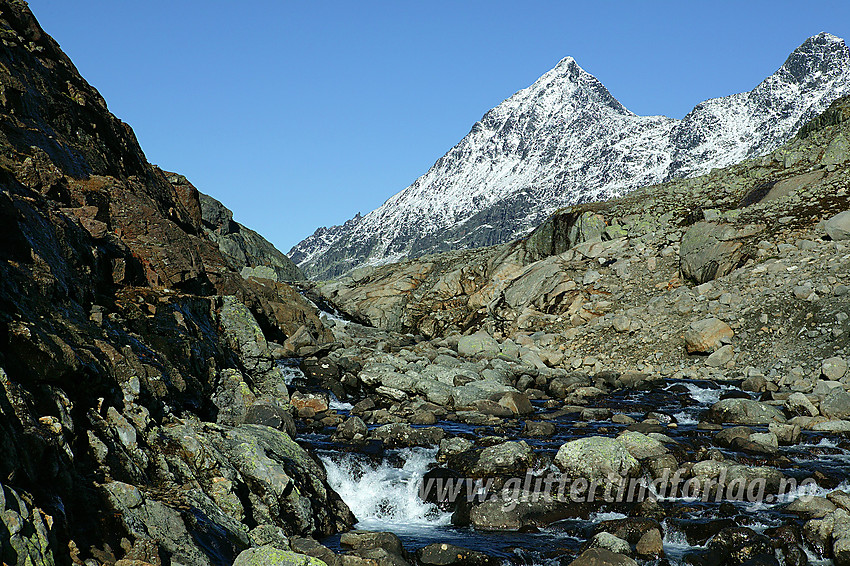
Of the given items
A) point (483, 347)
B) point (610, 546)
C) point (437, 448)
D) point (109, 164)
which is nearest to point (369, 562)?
point (610, 546)

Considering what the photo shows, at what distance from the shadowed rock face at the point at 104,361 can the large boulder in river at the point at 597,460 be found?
19.5 feet

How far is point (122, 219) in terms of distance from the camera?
20.5 metres

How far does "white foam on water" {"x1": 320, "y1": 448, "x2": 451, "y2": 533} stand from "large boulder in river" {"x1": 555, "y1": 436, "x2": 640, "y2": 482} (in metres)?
3.56

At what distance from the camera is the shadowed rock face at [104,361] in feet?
26.4

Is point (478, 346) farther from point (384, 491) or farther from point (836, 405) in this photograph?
point (384, 491)

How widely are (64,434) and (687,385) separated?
25.6 m

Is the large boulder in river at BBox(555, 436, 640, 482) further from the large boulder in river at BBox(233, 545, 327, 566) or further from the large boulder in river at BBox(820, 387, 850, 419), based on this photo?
the large boulder in river at BBox(820, 387, 850, 419)

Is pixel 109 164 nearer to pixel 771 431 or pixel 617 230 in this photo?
pixel 771 431

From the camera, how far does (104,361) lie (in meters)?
11.2

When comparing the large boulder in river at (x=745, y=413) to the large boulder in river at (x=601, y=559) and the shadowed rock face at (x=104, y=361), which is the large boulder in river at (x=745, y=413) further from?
the shadowed rock face at (x=104, y=361)

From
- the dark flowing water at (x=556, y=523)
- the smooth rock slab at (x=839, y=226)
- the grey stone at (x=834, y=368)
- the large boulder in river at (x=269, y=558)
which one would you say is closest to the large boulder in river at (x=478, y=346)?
the dark flowing water at (x=556, y=523)

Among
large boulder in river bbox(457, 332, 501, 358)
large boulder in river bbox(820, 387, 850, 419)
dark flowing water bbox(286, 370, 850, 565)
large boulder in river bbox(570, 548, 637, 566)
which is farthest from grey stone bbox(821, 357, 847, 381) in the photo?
large boulder in river bbox(570, 548, 637, 566)

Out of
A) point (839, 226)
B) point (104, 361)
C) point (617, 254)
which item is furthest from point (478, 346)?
point (104, 361)

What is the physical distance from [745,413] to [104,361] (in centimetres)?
1986
